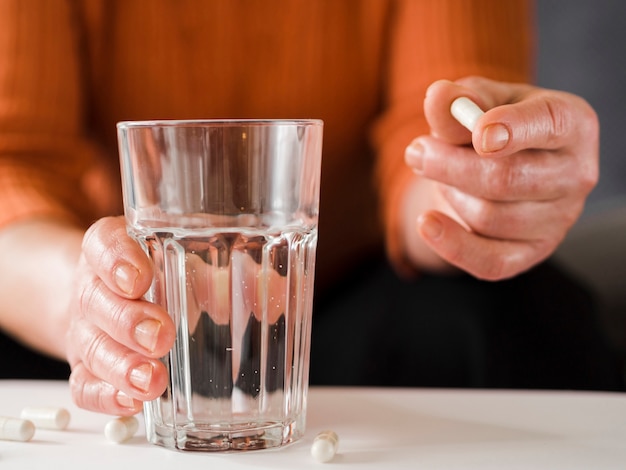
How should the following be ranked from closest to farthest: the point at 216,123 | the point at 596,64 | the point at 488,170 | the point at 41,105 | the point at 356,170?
the point at 216,123, the point at 488,170, the point at 41,105, the point at 356,170, the point at 596,64

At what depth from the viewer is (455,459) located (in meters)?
0.39

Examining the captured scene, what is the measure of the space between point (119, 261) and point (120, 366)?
52mm

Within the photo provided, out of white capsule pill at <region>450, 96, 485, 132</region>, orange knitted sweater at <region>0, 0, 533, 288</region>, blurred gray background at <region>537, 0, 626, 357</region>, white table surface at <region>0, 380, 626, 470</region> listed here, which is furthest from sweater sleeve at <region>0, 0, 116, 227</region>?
blurred gray background at <region>537, 0, 626, 357</region>

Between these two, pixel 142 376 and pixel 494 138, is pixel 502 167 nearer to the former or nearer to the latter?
pixel 494 138

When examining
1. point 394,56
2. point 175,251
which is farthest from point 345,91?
point 175,251

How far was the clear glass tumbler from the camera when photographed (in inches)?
14.9

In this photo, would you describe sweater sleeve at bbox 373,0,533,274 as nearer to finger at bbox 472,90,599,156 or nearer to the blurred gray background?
finger at bbox 472,90,599,156

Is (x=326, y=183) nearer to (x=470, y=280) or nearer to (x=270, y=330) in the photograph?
(x=470, y=280)

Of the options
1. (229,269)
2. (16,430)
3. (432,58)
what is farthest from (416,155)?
(432,58)

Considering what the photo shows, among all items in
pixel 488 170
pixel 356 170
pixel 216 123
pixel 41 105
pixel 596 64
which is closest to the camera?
pixel 216 123

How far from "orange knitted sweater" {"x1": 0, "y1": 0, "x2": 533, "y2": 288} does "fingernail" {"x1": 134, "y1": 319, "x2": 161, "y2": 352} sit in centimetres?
40

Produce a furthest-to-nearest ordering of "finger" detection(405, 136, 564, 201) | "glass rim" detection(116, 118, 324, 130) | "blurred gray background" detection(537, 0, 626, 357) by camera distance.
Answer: "blurred gray background" detection(537, 0, 626, 357)
"finger" detection(405, 136, 564, 201)
"glass rim" detection(116, 118, 324, 130)

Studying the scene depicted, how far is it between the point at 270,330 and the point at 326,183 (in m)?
0.53

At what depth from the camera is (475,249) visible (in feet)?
1.80
